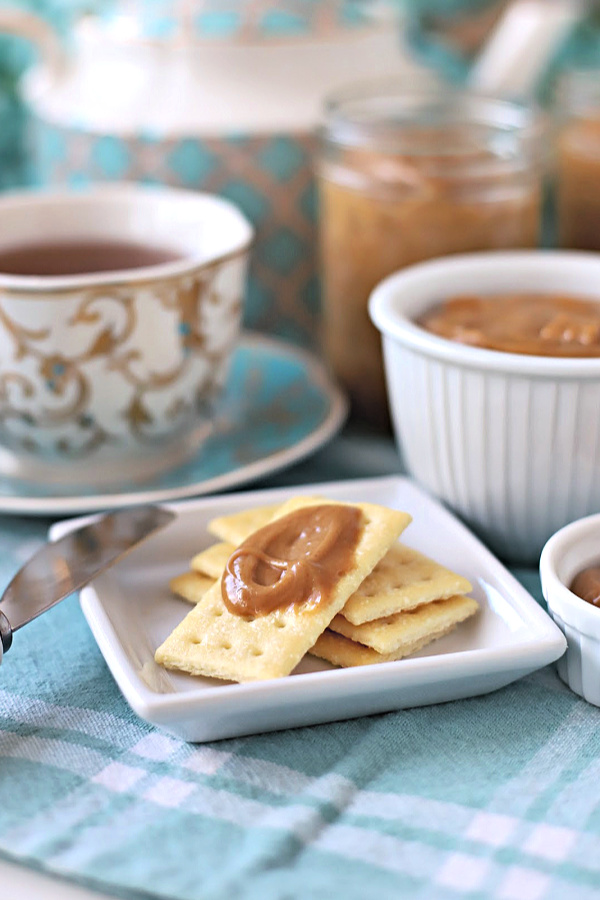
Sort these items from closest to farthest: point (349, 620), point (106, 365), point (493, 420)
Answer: point (349, 620), point (493, 420), point (106, 365)

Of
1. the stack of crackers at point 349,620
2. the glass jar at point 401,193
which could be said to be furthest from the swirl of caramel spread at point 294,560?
the glass jar at point 401,193

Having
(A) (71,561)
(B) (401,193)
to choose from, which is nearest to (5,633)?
(A) (71,561)

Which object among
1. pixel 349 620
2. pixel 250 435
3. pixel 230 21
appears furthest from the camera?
pixel 230 21

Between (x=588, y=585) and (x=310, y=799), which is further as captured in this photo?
(x=588, y=585)

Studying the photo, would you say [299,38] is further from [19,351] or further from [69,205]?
[19,351]

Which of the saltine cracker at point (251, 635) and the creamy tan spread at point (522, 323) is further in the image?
the creamy tan spread at point (522, 323)

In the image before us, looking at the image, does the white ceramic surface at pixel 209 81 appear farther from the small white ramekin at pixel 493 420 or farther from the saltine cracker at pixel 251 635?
the saltine cracker at pixel 251 635

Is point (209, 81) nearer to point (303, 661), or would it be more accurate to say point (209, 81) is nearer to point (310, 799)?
point (303, 661)

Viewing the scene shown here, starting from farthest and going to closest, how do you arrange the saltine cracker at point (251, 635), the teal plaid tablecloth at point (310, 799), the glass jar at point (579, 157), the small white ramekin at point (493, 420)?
1. the glass jar at point (579, 157)
2. the small white ramekin at point (493, 420)
3. the saltine cracker at point (251, 635)
4. the teal plaid tablecloth at point (310, 799)
